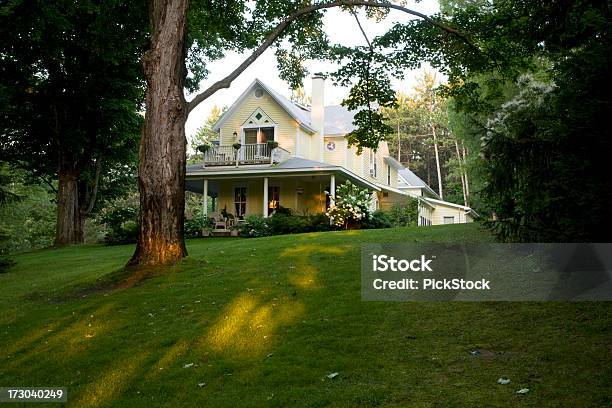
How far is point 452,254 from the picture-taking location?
9.06 m

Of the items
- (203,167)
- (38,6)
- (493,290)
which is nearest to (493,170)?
(493,290)

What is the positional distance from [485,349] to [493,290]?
81.8 inches

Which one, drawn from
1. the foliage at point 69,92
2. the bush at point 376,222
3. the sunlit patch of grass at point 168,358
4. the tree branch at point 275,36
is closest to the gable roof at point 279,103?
the foliage at point 69,92

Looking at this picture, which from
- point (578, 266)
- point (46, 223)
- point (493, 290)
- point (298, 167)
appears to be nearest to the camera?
point (578, 266)

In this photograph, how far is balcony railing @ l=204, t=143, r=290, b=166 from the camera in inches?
966

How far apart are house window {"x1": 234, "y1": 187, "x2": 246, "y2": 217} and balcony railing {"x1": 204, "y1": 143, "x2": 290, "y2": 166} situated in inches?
73.0

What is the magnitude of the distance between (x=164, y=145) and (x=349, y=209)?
441 inches

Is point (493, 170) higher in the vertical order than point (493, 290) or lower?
higher

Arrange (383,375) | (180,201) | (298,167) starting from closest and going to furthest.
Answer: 1. (383,375)
2. (180,201)
3. (298,167)

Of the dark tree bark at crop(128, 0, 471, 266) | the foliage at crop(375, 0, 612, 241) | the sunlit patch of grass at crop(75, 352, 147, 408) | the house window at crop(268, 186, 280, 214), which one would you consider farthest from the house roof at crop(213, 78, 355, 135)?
the sunlit patch of grass at crop(75, 352, 147, 408)

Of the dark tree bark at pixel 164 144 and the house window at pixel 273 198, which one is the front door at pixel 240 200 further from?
the dark tree bark at pixel 164 144

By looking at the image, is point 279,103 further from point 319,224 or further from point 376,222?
point 376,222

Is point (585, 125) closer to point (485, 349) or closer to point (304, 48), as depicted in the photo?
point (485, 349)

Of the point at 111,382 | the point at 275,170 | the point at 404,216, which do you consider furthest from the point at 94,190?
the point at 111,382
